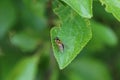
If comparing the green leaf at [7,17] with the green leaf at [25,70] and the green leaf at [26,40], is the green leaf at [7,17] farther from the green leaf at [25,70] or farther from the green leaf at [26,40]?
the green leaf at [25,70]

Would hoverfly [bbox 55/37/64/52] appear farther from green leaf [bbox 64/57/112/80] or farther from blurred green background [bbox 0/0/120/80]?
green leaf [bbox 64/57/112/80]

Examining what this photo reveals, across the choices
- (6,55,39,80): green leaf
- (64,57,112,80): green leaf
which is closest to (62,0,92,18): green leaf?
(6,55,39,80): green leaf

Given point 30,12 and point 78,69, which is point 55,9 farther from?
point 78,69

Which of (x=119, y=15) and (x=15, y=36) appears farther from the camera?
(x=15, y=36)

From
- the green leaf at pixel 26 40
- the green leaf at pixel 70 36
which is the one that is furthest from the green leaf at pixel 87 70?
the green leaf at pixel 70 36

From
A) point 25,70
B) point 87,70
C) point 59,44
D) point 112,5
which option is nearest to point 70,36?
point 59,44

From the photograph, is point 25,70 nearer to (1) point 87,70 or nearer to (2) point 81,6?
(1) point 87,70

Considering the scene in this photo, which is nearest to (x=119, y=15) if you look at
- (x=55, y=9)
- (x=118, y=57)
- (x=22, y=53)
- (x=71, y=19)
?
(x=71, y=19)
